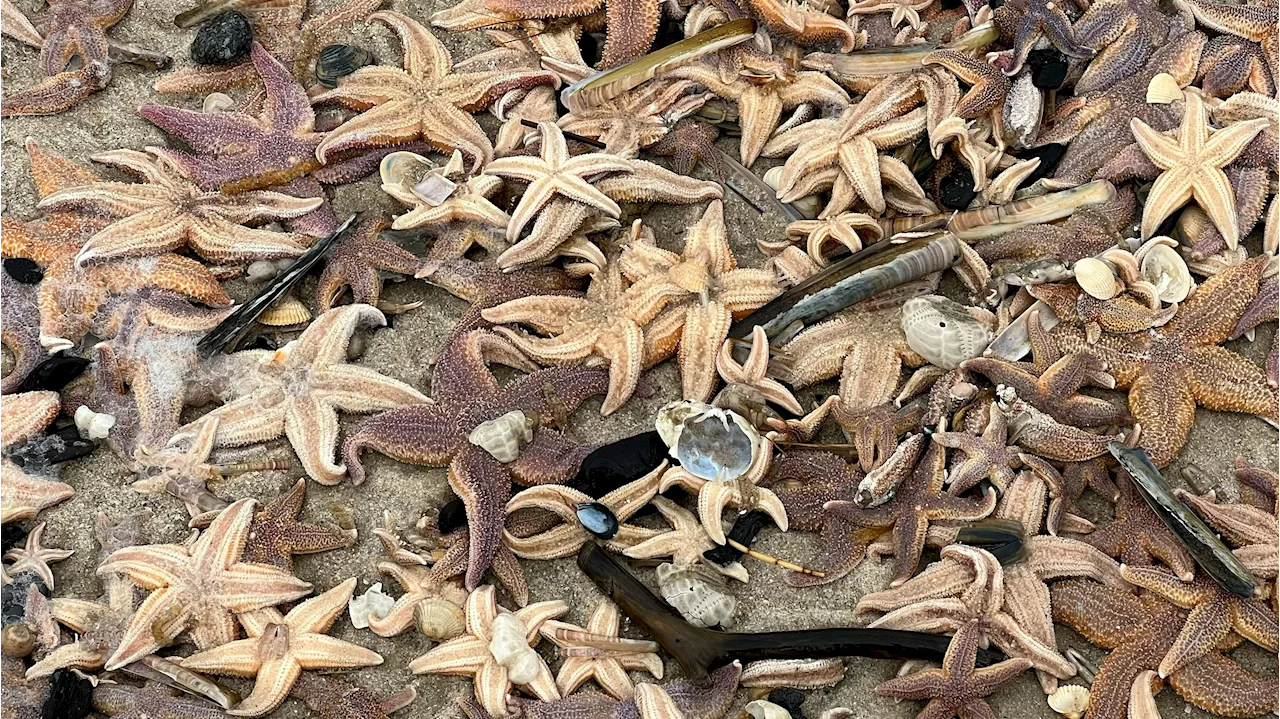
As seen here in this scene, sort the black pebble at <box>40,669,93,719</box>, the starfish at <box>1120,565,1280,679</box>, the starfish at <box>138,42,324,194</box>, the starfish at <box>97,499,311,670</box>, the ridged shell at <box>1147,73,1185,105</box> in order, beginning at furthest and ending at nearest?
the starfish at <box>138,42,324,194</box>
the ridged shell at <box>1147,73,1185,105</box>
the starfish at <box>97,499,311,670</box>
the black pebble at <box>40,669,93,719</box>
the starfish at <box>1120,565,1280,679</box>

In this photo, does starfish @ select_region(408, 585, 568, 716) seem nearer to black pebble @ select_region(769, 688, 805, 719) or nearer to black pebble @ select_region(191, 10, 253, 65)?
black pebble @ select_region(769, 688, 805, 719)

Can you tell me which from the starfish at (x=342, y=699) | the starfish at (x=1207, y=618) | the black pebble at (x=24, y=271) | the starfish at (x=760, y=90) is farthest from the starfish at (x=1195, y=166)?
the black pebble at (x=24, y=271)

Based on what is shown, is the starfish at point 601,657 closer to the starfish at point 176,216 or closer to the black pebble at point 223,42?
the starfish at point 176,216

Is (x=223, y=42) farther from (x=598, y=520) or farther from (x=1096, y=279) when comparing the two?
(x=1096, y=279)

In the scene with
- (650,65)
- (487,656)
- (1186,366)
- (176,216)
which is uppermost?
(650,65)

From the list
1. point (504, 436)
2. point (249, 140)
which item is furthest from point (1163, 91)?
point (249, 140)

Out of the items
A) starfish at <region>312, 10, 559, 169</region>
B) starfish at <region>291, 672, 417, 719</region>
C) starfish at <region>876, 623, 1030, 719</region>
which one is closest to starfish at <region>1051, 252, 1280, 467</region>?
starfish at <region>876, 623, 1030, 719</region>
